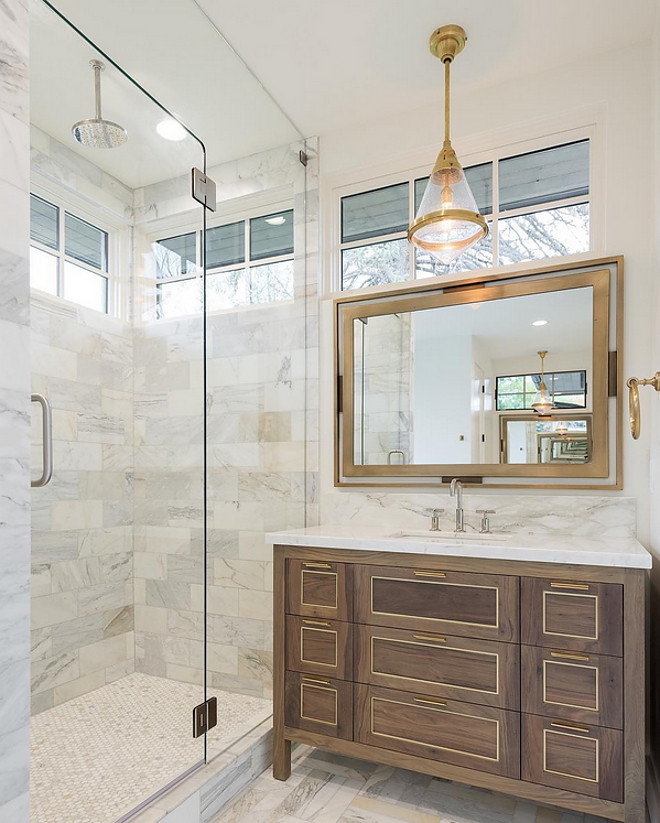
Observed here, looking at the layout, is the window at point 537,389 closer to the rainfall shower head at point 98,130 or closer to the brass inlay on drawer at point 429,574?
the brass inlay on drawer at point 429,574

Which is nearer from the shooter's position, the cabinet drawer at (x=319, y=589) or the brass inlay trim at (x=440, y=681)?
the brass inlay trim at (x=440, y=681)

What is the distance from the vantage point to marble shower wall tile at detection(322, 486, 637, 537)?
7.45 feet

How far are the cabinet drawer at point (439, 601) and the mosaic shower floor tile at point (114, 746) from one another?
0.76 meters

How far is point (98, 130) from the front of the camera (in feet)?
6.59

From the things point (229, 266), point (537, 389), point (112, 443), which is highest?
point (229, 266)

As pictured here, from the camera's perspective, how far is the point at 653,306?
2.21 m

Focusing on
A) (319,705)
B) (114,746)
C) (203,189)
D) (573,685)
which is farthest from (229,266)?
(573,685)

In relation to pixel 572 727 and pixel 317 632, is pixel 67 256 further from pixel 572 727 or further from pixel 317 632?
pixel 572 727

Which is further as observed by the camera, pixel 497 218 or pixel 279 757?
pixel 497 218

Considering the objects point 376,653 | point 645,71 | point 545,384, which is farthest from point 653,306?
point 376,653

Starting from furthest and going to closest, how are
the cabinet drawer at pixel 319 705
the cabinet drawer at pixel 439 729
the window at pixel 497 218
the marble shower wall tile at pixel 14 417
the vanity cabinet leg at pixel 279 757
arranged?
the window at pixel 497 218 → the vanity cabinet leg at pixel 279 757 → the cabinet drawer at pixel 319 705 → the cabinet drawer at pixel 439 729 → the marble shower wall tile at pixel 14 417

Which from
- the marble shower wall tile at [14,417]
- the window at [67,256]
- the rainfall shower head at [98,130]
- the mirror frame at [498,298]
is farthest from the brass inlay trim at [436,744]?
the rainfall shower head at [98,130]

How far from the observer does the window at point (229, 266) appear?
90.3 inches

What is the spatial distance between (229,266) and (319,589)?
141 centimetres
